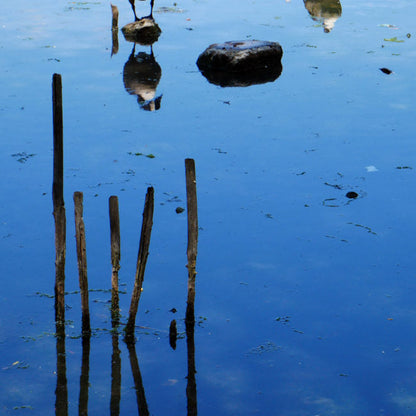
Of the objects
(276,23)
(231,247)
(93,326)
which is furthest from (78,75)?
(93,326)

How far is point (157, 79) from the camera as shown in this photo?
55.3 ft

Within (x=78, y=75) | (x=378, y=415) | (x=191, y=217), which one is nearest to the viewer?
(x=378, y=415)

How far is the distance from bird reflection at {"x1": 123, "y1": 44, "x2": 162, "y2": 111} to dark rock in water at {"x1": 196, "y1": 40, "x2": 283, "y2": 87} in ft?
3.87

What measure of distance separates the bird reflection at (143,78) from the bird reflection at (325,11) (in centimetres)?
526

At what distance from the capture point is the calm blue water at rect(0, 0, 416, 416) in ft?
24.5

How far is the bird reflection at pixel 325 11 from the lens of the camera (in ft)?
69.5

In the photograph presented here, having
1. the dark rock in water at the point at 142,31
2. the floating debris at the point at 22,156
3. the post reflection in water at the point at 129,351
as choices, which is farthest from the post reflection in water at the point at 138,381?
the dark rock in water at the point at 142,31

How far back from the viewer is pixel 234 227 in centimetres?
1030

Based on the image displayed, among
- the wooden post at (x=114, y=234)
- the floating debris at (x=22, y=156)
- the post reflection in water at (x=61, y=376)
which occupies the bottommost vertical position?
the floating debris at (x=22, y=156)

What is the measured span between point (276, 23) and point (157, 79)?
18.7 ft

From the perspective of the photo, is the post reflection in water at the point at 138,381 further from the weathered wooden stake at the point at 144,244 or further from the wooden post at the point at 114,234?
the wooden post at the point at 114,234

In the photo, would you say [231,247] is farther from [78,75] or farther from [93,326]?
[78,75]

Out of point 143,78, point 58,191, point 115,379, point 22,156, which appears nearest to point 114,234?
point 58,191

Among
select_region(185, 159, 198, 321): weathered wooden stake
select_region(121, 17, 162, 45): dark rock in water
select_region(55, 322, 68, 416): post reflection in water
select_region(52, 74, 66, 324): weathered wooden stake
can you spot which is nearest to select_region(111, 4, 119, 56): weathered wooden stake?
select_region(121, 17, 162, 45): dark rock in water
